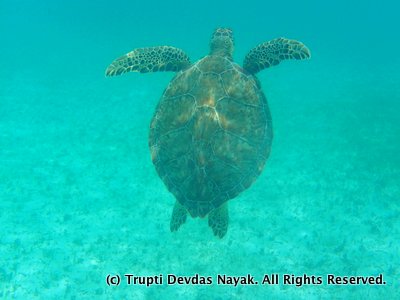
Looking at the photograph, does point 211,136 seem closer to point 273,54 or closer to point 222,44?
point 273,54

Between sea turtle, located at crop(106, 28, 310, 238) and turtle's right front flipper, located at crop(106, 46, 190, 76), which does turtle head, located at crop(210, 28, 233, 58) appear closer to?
turtle's right front flipper, located at crop(106, 46, 190, 76)

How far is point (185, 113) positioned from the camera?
4.87m

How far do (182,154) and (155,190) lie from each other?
200 inches

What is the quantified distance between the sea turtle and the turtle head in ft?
2.46

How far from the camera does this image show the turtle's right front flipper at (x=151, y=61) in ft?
19.7

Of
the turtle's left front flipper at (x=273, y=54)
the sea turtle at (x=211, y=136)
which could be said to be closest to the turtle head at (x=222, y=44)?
the turtle's left front flipper at (x=273, y=54)

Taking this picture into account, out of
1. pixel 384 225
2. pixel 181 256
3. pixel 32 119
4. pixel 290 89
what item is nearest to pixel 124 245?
pixel 181 256

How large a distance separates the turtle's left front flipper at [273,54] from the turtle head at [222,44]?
19.8 inches

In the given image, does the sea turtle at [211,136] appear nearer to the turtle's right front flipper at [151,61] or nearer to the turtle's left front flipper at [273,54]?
the turtle's left front flipper at [273,54]

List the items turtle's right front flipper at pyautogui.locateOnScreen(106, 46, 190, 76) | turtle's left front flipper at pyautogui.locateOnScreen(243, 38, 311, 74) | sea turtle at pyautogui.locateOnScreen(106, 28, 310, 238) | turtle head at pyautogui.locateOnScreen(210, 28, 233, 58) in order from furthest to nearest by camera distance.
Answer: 1. turtle head at pyautogui.locateOnScreen(210, 28, 233, 58)
2. turtle's right front flipper at pyautogui.locateOnScreen(106, 46, 190, 76)
3. turtle's left front flipper at pyautogui.locateOnScreen(243, 38, 311, 74)
4. sea turtle at pyautogui.locateOnScreen(106, 28, 310, 238)

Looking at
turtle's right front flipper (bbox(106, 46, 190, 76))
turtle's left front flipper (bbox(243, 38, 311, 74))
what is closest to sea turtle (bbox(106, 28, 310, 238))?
turtle's left front flipper (bbox(243, 38, 311, 74))

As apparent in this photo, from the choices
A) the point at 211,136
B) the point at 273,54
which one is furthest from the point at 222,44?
the point at 211,136

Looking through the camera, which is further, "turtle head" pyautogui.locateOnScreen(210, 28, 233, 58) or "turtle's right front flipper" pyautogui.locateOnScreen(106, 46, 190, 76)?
"turtle head" pyautogui.locateOnScreen(210, 28, 233, 58)

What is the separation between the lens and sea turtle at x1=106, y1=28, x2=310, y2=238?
182 inches
